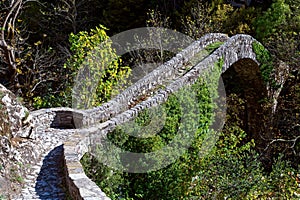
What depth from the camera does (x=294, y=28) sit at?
1501cm

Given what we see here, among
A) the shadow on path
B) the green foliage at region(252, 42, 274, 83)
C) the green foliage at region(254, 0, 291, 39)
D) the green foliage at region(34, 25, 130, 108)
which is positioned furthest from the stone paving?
the green foliage at region(254, 0, 291, 39)

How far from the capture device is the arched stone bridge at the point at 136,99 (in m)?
6.51

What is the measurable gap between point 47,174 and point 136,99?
11.5 ft

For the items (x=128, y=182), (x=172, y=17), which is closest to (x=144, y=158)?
(x=128, y=182)

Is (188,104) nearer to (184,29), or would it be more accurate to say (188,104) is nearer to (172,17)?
(184,29)

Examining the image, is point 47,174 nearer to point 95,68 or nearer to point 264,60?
point 95,68

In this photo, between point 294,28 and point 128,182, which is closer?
point 128,182

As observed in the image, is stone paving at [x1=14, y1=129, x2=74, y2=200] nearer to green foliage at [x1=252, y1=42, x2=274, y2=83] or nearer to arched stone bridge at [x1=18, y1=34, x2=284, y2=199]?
arched stone bridge at [x1=18, y1=34, x2=284, y2=199]

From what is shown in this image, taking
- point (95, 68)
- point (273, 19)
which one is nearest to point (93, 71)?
point (95, 68)

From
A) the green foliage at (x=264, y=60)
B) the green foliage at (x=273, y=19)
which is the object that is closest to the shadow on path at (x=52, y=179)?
the green foliage at (x=264, y=60)

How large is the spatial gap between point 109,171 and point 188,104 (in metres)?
2.86

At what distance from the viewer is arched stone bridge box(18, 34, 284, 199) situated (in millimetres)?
6508

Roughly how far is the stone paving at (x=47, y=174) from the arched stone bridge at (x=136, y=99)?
222 mm

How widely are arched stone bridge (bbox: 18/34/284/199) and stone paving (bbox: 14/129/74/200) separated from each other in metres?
0.22
